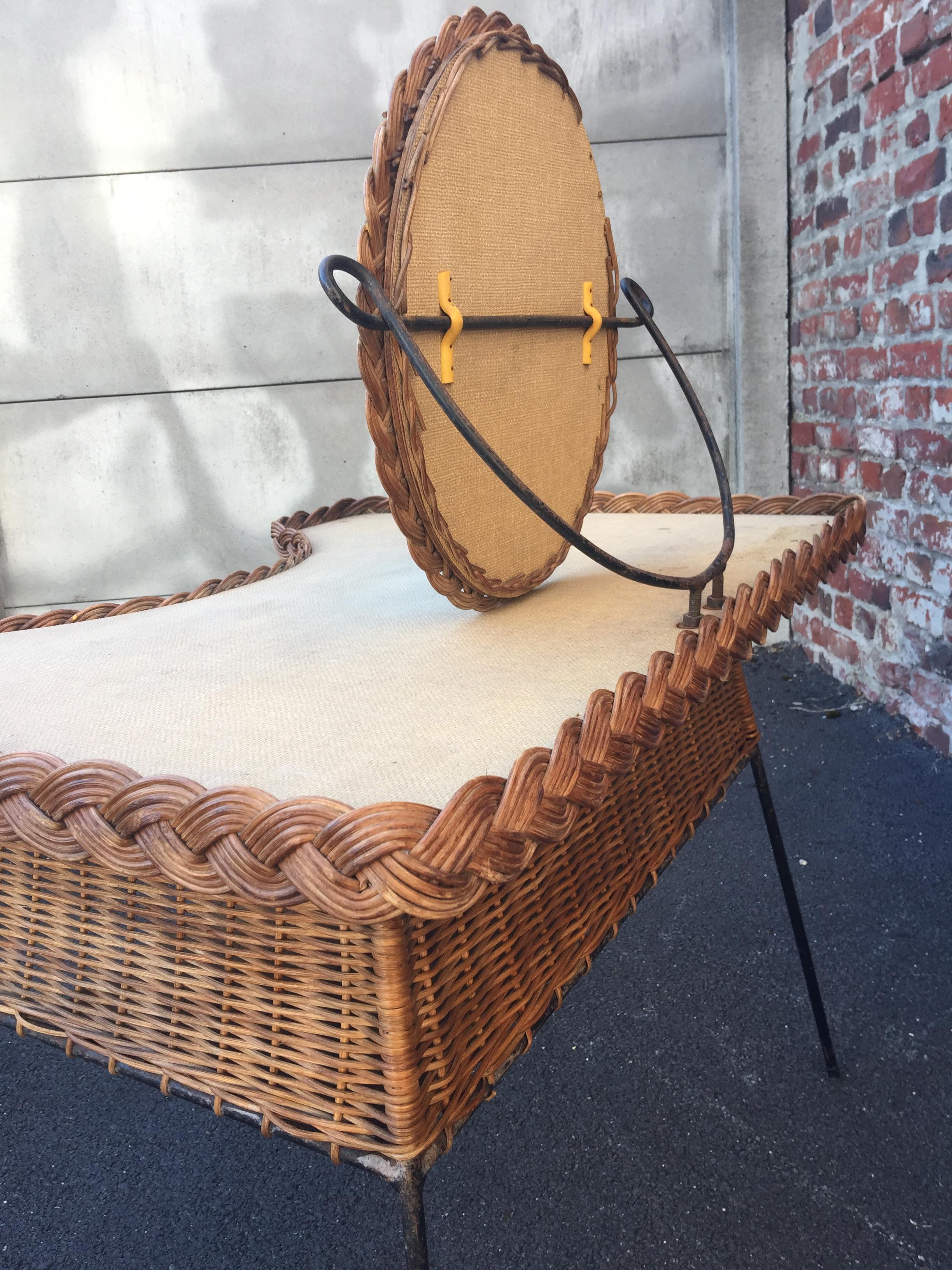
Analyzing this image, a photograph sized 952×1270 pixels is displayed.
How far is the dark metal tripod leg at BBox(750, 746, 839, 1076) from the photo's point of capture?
1174mm

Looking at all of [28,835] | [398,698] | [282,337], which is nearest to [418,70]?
[398,698]

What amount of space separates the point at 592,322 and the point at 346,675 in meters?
Answer: 0.44

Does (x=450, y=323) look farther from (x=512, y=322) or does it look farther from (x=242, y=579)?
(x=242, y=579)

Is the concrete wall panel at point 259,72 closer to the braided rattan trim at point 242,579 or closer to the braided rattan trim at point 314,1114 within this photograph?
the braided rattan trim at point 242,579

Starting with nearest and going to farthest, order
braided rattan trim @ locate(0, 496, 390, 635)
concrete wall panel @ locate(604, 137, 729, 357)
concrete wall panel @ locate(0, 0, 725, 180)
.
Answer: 1. braided rattan trim @ locate(0, 496, 390, 635)
2. concrete wall panel @ locate(0, 0, 725, 180)
3. concrete wall panel @ locate(604, 137, 729, 357)

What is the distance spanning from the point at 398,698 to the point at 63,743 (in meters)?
0.19

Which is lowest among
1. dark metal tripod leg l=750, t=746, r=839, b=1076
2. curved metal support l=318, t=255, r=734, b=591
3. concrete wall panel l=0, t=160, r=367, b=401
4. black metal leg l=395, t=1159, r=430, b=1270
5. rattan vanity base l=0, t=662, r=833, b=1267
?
dark metal tripod leg l=750, t=746, r=839, b=1076

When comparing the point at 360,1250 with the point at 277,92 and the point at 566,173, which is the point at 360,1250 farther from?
the point at 277,92

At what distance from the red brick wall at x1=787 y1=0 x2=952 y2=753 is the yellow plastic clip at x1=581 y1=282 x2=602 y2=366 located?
119 cm

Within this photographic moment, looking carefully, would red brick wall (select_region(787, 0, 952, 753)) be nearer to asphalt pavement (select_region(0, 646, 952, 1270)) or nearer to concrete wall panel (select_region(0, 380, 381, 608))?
asphalt pavement (select_region(0, 646, 952, 1270))

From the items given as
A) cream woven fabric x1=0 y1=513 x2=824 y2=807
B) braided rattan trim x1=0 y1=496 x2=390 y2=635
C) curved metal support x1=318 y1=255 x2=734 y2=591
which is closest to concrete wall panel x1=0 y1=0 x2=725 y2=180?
braided rattan trim x1=0 y1=496 x2=390 y2=635

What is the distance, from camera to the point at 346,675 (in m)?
0.64

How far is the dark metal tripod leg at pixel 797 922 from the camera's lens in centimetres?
117

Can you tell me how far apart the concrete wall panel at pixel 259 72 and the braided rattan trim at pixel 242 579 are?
1360 millimetres
